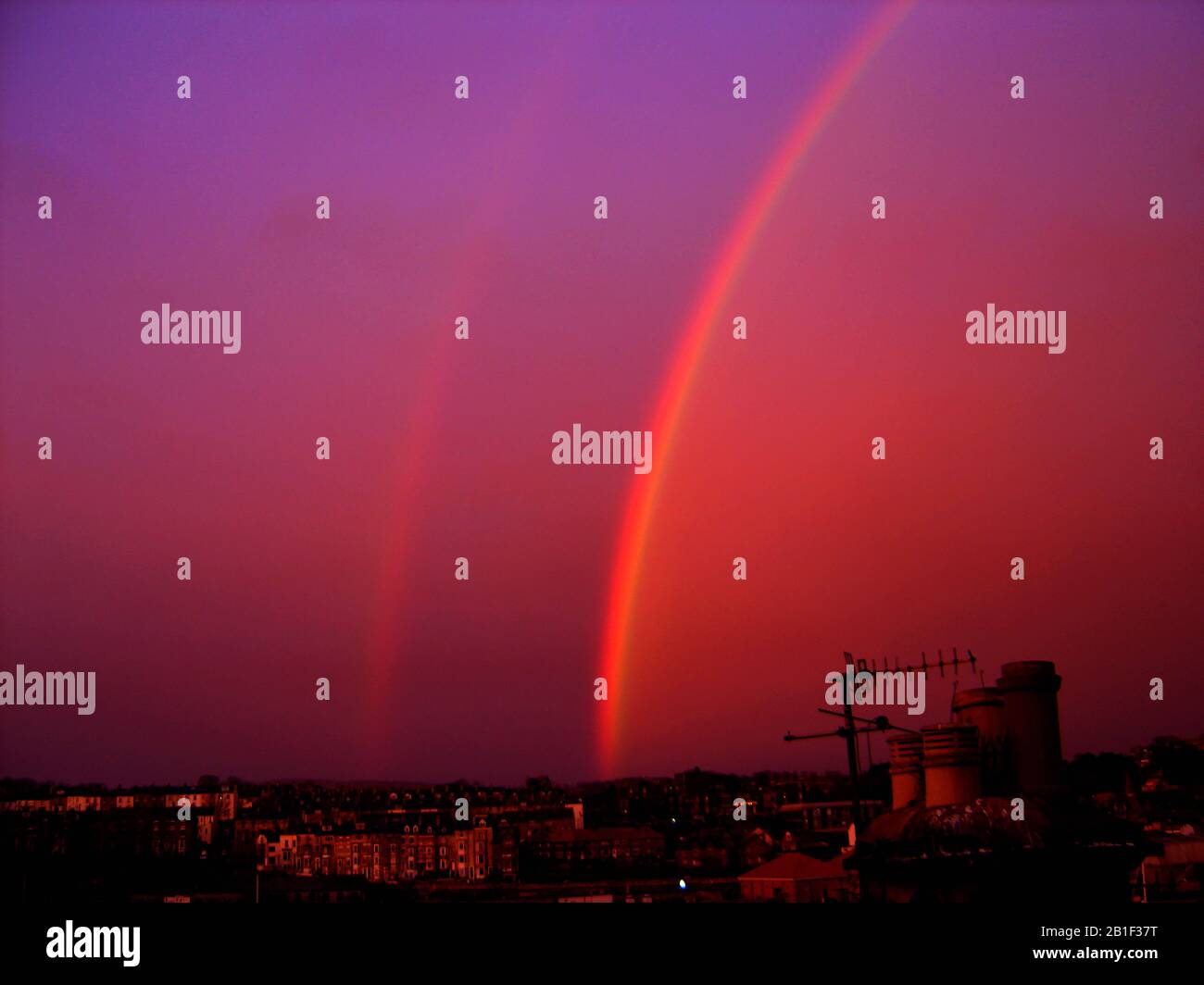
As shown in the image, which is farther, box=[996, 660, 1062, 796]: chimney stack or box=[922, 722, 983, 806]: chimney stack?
box=[996, 660, 1062, 796]: chimney stack

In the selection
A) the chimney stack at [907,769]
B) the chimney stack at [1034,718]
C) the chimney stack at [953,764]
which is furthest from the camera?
the chimney stack at [907,769]

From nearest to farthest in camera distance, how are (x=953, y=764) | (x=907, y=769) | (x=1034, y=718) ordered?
(x=953, y=764) → (x=1034, y=718) → (x=907, y=769)

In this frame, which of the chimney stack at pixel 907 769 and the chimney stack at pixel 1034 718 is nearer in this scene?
the chimney stack at pixel 1034 718

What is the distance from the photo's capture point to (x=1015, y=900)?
20.6 meters

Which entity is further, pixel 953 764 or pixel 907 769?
pixel 907 769

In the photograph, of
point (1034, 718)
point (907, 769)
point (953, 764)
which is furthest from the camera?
point (907, 769)

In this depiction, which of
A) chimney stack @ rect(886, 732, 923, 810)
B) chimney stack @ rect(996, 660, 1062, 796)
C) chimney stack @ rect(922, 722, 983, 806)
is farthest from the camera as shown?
chimney stack @ rect(886, 732, 923, 810)

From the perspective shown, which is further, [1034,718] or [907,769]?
[907,769]

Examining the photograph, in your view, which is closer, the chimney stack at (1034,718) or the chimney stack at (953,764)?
the chimney stack at (953,764)

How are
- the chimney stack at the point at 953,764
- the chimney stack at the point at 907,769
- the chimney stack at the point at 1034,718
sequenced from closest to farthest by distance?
the chimney stack at the point at 953,764 → the chimney stack at the point at 1034,718 → the chimney stack at the point at 907,769

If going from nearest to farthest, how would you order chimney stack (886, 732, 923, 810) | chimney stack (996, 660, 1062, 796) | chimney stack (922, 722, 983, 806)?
chimney stack (922, 722, 983, 806), chimney stack (996, 660, 1062, 796), chimney stack (886, 732, 923, 810)
